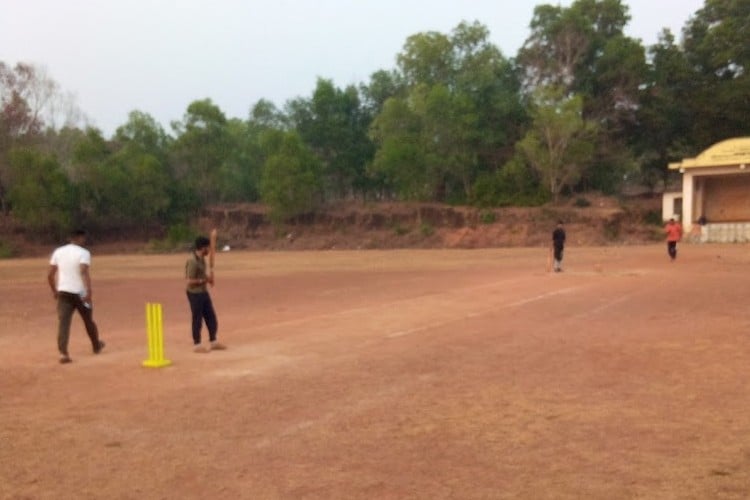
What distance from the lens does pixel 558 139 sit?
46188 millimetres

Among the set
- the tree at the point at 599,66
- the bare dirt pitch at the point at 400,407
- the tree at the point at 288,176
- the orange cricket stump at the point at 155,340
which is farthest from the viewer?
the tree at the point at 288,176

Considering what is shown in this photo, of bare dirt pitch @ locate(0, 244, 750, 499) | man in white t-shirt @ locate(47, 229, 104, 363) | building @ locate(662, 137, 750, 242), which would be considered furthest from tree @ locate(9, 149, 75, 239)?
man in white t-shirt @ locate(47, 229, 104, 363)

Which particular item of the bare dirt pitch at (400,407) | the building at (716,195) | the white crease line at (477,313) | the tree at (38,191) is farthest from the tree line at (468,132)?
the bare dirt pitch at (400,407)

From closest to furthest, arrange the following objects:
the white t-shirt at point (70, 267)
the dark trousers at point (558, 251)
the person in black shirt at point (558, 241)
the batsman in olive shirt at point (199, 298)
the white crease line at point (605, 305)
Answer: the white t-shirt at point (70, 267)
the batsman in olive shirt at point (199, 298)
the white crease line at point (605, 305)
the person in black shirt at point (558, 241)
the dark trousers at point (558, 251)

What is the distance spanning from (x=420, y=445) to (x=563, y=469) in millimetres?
1135

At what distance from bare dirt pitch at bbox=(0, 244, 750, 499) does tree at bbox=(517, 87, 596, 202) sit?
111 feet

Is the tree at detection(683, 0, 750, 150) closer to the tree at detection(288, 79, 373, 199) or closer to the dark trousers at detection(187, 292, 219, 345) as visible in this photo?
the tree at detection(288, 79, 373, 199)

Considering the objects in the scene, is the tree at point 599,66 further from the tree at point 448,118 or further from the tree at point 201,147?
the tree at point 201,147

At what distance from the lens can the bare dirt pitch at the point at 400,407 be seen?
459 centimetres

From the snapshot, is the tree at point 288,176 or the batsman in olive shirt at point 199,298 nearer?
the batsman in olive shirt at point 199,298

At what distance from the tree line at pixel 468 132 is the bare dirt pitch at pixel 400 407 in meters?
37.4

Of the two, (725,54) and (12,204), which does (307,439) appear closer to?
(725,54)

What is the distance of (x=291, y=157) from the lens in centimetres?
5381

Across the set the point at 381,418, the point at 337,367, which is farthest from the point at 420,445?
the point at 337,367
